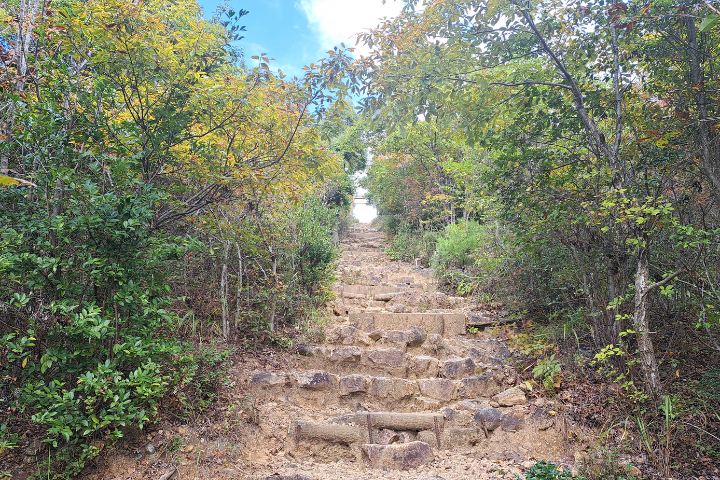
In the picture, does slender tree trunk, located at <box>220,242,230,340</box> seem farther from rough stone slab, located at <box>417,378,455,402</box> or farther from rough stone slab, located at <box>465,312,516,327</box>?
rough stone slab, located at <box>465,312,516,327</box>

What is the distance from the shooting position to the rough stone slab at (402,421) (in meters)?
3.55

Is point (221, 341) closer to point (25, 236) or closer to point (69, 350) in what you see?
point (69, 350)

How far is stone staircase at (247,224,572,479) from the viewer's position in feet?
10.6

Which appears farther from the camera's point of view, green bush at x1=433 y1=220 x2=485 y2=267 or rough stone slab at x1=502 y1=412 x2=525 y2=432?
green bush at x1=433 y1=220 x2=485 y2=267

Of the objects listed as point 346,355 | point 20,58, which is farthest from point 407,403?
point 20,58

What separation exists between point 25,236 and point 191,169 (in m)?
1.28

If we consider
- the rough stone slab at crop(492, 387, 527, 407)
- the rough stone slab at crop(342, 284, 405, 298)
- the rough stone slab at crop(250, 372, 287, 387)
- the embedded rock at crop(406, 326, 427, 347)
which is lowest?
the rough stone slab at crop(492, 387, 527, 407)

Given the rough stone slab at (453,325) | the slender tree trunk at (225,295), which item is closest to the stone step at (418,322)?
the rough stone slab at (453,325)

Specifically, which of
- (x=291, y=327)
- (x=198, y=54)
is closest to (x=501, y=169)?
(x=198, y=54)

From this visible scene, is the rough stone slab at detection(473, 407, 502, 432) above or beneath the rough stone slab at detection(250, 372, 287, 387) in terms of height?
beneath

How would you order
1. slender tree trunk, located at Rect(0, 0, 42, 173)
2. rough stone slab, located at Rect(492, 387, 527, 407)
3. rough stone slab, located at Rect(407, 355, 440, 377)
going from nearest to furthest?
slender tree trunk, located at Rect(0, 0, 42, 173)
rough stone slab, located at Rect(492, 387, 527, 407)
rough stone slab, located at Rect(407, 355, 440, 377)

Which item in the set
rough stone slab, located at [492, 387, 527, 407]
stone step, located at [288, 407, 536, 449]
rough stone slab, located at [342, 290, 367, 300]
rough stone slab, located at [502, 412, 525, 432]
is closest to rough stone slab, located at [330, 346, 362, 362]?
stone step, located at [288, 407, 536, 449]

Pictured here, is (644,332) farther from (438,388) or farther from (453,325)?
(453,325)

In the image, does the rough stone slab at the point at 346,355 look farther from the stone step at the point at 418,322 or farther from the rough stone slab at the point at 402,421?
the rough stone slab at the point at 402,421
